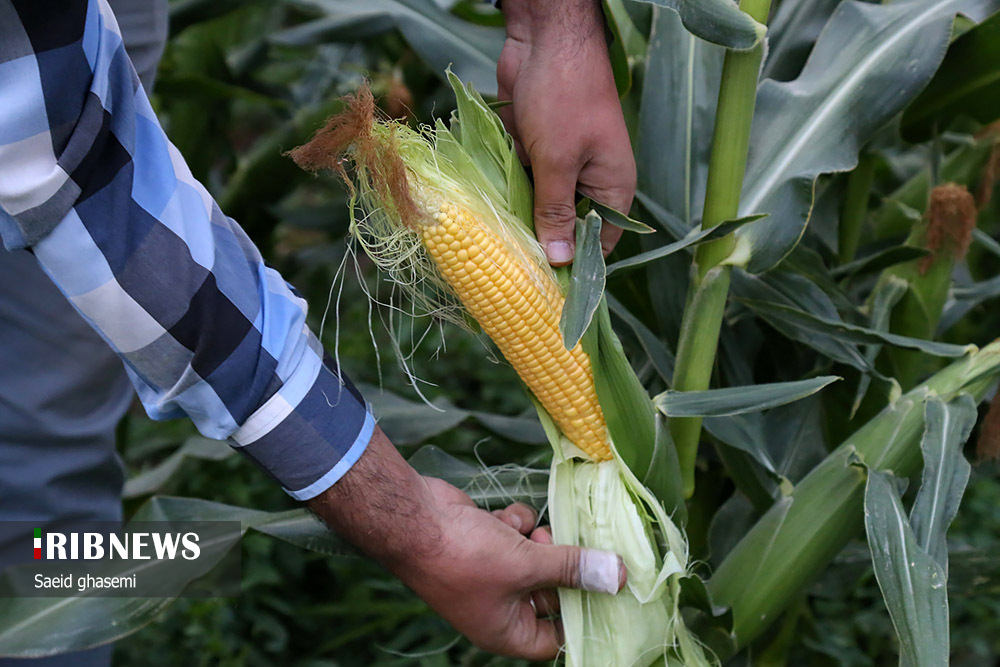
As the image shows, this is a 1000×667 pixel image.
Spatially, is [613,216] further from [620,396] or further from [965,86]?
[965,86]

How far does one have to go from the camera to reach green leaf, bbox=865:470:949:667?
0.75 meters

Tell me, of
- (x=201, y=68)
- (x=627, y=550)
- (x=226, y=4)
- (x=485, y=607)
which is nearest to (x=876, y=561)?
(x=627, y=550)

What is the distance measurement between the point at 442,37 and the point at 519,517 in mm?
730

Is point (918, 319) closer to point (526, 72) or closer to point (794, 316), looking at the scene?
point (794, 316)

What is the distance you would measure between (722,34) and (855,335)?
1.18ft

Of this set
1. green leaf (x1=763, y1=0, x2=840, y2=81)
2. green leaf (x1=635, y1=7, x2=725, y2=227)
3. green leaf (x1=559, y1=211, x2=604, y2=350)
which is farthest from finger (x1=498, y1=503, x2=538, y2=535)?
green leaf (x1=763, y1=0, x2=840, y2=81)

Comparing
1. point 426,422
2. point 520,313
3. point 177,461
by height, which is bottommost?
point 177,461

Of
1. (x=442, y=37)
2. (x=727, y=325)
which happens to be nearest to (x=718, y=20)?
(x=727, y=325)

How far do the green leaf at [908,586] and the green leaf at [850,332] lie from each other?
0.18m

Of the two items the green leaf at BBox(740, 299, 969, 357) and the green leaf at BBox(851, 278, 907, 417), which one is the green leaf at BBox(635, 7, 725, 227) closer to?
the green leaf at BBox(740, 299, 969, 357)

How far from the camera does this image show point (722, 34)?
0.75 m

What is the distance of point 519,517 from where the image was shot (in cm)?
93

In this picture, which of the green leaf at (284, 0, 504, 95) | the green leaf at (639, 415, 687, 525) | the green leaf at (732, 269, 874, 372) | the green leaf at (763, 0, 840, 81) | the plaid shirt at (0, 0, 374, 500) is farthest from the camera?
the green leaf at (284, 0, 504, 95)

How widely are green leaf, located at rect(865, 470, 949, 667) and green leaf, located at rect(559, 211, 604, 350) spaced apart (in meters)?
0.35
